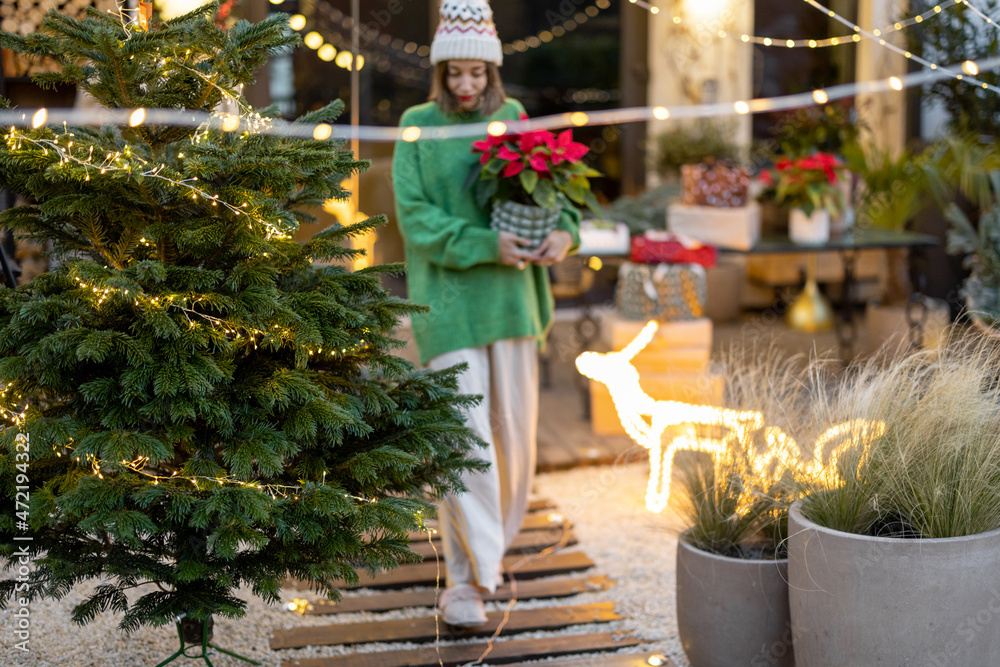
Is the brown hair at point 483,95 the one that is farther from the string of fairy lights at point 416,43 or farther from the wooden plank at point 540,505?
the string of fairy lights at point 416,43

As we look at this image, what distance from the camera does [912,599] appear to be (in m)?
1.94

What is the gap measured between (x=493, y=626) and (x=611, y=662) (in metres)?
0.37

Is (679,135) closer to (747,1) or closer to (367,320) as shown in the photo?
(747,1)

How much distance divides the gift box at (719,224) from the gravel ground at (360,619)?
61.1 inches

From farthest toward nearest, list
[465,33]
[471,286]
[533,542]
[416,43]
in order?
[416,43] → [533,542] → [471,286] → [465,33]

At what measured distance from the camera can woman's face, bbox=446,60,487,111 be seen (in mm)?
2703

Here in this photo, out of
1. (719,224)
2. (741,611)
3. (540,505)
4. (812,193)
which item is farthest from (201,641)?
(812,193)

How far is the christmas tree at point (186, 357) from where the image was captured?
72.3 inches

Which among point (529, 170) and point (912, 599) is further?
point (529, 170)

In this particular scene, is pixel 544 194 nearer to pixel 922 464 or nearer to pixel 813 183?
pixel 922 464

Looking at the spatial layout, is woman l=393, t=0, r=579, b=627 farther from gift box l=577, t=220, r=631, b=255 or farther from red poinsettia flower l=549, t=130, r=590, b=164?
gift box l=577, t=220, r=631, b=255

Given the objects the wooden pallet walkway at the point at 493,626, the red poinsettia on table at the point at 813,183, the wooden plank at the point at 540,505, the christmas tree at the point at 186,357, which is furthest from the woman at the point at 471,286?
the red poinsettia on table at the point at 813,183

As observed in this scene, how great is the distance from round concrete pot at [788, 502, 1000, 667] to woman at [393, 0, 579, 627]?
1.00 m

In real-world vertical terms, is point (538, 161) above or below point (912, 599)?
above
